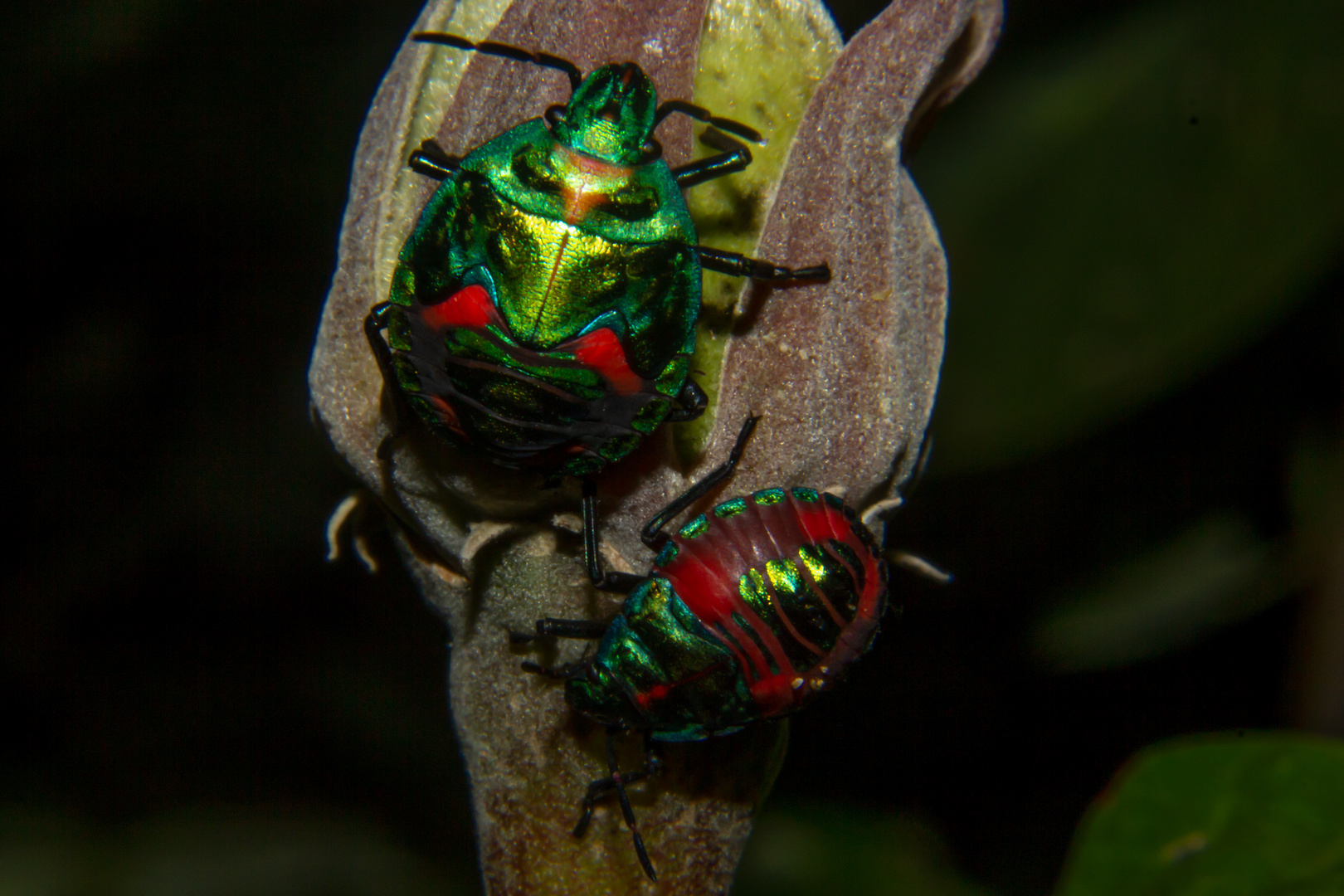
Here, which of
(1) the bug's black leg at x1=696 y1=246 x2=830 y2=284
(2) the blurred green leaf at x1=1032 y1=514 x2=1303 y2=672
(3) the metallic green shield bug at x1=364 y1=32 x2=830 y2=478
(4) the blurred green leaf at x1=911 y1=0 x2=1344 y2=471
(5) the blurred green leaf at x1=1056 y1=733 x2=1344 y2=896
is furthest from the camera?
(2) the blurred green leaf at x1=1032 y1=514 x2=1303 y2=672

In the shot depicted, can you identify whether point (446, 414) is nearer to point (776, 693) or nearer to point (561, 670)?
point (561, 670)

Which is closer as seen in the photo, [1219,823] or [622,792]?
[622,792]

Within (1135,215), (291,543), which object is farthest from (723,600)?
(291,543)

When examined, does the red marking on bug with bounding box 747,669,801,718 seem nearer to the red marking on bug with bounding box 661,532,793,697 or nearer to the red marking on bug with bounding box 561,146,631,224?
the red marking on bug with bounding box 661,532,793,697

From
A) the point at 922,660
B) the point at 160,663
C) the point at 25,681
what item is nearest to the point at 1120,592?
the point at 922,660

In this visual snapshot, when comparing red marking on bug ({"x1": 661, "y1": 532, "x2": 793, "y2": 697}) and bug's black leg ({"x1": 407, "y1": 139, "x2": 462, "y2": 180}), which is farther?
red marking on bug ({"x1": 661, "y1": 532, "x2": 793, "y2": 697})

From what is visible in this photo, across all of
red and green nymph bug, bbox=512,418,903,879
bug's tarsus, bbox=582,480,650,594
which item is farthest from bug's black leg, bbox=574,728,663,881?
bug's tarsus, bbox=582,480,650,594
